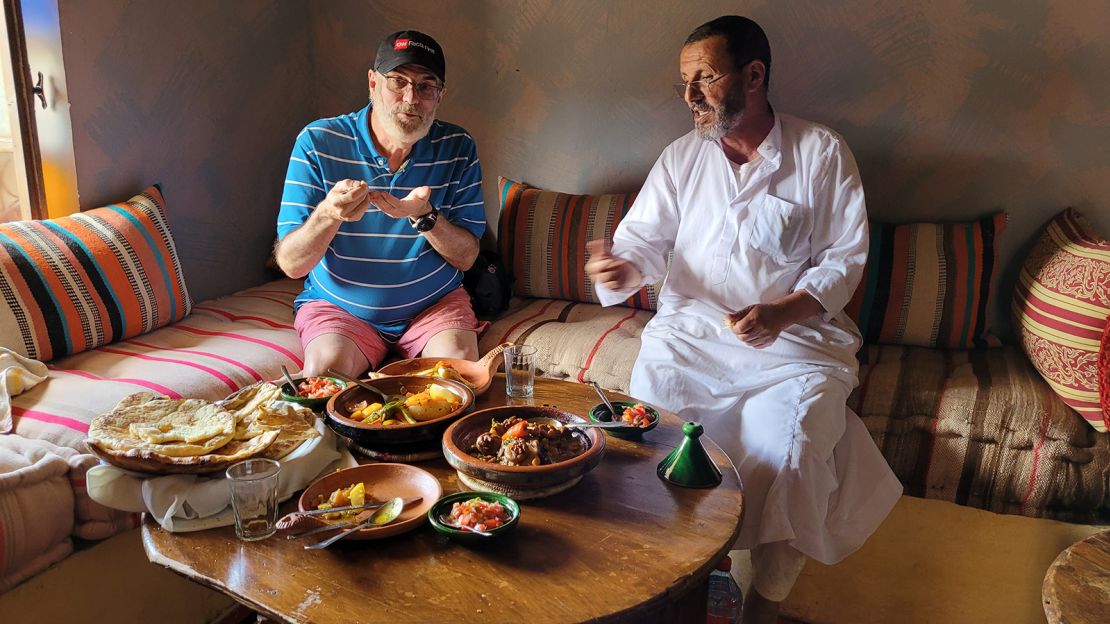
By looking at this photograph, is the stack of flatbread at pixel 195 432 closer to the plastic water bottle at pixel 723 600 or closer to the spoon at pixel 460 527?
the spoon at pixel 460 527

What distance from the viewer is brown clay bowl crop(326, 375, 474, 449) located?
1.45 metres

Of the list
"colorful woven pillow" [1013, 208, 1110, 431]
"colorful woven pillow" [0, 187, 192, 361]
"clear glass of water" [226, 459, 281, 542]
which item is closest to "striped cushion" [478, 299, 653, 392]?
"colorful woven pillow" [0, 187, 192, 361]

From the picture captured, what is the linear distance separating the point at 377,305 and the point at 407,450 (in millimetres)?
1059

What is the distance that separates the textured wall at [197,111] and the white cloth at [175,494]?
1.64 meters

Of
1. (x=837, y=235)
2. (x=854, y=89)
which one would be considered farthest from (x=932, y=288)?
(x=854, y=89)

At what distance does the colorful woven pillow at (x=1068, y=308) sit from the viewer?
2.11m

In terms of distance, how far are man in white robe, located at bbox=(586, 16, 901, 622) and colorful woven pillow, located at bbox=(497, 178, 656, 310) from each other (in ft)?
1.89

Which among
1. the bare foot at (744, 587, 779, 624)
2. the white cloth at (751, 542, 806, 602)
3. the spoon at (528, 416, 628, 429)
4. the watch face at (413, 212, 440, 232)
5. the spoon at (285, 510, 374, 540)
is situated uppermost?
the watch face at (413, 212, 440, 232)

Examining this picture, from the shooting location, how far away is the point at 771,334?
1959mm

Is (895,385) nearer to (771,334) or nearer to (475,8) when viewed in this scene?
(771,334)

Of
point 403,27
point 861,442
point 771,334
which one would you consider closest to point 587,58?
point 403,27

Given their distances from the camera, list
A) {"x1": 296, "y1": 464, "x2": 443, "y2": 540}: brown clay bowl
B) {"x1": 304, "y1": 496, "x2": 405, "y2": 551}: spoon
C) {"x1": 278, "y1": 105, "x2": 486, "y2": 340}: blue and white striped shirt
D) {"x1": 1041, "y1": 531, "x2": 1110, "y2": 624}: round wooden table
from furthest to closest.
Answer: {"x1": 278, "y1": 105, "x2": 486, "y2": 340}: blue and white striped shirt → {"x1": 296, "y1": 464, "x2": 443, "y2": 540}: brown clay bowl → {"x1": 304, "y1": 496, "x2": 405, "y2": 551}: spoon → {"x1": 1041, "y1": 531, "x2": 1110, "y2": 624}: round wooden table

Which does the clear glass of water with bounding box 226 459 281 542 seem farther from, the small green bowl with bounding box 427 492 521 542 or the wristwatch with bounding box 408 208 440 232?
the wristwatch with bounding box 408 208 440 232

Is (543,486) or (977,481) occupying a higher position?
(543,486)
